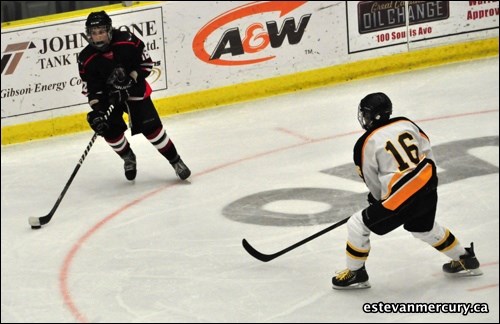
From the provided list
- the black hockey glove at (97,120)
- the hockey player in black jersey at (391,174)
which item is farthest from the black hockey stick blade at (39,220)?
the hockey player in black jersey at (391,174)

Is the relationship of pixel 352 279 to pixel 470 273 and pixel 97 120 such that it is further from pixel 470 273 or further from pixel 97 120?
pixel 97 120

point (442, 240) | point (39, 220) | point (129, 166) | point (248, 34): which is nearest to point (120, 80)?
point (129, 166)

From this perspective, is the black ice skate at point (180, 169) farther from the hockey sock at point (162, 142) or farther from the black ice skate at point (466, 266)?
the black ice skate at point (466, 266)

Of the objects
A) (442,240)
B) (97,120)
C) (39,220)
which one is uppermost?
(97,120)

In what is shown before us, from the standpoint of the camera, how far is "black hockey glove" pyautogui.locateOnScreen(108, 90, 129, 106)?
621 cm

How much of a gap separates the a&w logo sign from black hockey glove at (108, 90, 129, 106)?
1.60m

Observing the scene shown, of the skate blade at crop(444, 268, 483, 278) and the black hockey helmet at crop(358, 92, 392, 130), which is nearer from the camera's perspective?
the black hockey helmet at crop(358, 92, 392, 130)

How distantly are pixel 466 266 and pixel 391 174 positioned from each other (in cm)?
56

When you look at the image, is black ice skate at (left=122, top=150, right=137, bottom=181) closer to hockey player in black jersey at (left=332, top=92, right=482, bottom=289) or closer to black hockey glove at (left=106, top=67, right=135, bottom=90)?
black hockey glove at (left=106, top=67, right=135, bottom=90)

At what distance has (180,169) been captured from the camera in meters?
6.48

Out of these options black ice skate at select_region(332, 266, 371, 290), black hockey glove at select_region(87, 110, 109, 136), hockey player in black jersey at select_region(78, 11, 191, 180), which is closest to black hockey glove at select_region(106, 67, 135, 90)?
hockey player in black jersey at select_region(78, 11, 191, 180)

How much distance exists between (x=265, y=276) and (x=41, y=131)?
2.78m

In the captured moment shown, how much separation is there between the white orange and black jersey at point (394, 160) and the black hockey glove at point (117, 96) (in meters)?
1.98

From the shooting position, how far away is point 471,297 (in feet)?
15.2
